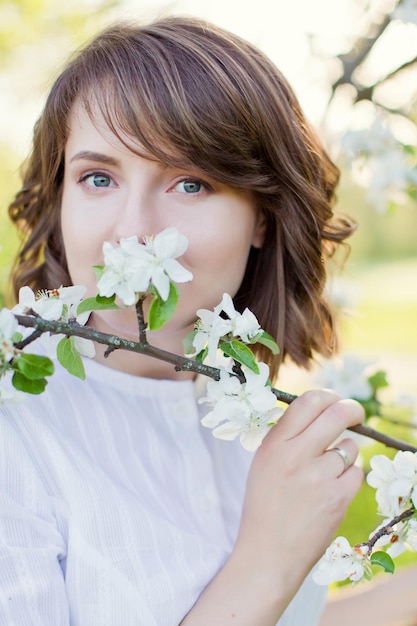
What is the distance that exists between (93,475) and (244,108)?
709 mm

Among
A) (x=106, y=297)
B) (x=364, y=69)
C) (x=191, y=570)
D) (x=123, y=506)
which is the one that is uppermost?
(x=364, y=69)

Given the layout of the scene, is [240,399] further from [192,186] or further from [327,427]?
[192,186]

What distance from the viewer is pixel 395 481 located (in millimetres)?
1058

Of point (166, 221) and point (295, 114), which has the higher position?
point (295, 114)

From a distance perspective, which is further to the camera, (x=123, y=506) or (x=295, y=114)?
(x=295, y=114)

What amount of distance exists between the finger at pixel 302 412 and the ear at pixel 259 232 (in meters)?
0.41

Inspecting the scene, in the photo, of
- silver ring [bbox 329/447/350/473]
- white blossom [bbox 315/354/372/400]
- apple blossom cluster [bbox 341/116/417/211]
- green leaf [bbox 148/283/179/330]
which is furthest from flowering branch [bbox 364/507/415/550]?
apple blossom cluster [bbox 341/116/417/211]

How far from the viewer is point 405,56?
1.96 meters

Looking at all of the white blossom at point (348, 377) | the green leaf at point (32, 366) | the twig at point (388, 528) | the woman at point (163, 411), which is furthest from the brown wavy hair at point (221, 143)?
the twig at point (388, 528)

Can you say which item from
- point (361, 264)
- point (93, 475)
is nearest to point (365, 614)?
point (93, 475)

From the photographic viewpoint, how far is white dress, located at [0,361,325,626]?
1140 millimetres

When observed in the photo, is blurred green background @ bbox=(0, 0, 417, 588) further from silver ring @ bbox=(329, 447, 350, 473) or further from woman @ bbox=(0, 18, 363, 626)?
silver ring @ bbox=(329, 447, 350, 473)

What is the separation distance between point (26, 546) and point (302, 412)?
516 millimetres

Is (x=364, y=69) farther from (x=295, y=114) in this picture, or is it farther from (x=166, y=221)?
(x=166, y=221)
